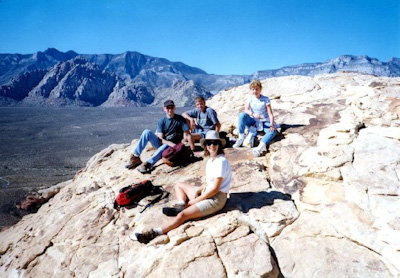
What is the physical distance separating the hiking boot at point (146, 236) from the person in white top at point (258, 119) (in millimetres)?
3528

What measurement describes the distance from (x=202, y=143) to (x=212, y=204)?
3.67 feet

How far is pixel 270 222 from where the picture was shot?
3977 millimetres

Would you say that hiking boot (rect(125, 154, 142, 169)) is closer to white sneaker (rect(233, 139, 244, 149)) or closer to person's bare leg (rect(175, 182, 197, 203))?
person's bare leg (rect(175, 182, 197, 203))

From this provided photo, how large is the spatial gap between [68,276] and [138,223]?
1432 millimetres

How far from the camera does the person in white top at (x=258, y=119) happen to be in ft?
21.1

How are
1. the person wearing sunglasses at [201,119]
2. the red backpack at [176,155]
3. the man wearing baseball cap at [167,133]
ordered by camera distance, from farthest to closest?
1. the person wearing sunglasses at [201,119]
2. the man wearing baseball cap at [167,133]
3. the red backpack at [176,155]

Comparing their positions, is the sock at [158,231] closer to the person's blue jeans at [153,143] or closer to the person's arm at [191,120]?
the person's blue jeans at [153,143]

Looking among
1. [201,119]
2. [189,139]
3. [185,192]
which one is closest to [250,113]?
[201,119]

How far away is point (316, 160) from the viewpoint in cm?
507

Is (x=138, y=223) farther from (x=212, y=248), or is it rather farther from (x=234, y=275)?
(x=234, y=275)

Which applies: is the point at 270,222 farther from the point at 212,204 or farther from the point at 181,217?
the point at 181,217

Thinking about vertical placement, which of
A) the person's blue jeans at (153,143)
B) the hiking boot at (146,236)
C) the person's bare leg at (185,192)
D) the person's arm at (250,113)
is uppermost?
the person's arm at (250,113)

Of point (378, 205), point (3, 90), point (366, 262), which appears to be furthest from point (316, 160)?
point (3, 90)

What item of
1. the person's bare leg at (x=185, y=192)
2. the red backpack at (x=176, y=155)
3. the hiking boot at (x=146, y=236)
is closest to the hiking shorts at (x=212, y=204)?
the person's bare leg at (x=185, y=192)
